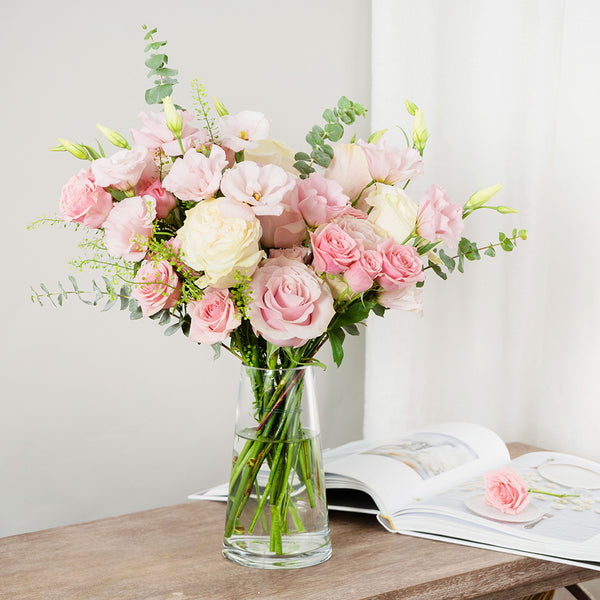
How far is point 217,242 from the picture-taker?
700 millimetres

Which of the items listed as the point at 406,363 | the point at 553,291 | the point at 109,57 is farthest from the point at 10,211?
the point at 553,291

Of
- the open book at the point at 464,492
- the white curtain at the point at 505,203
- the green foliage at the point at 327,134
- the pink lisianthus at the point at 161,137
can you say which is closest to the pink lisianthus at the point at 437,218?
the green foliage at the point at 327,134

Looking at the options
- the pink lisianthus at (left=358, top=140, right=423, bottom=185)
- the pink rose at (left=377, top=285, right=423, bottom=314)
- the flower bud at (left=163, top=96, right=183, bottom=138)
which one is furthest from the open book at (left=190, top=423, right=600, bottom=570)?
the flower bud at (left=163, top=96, right=183, bottom=138)

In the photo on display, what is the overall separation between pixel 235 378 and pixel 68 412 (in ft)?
0.96

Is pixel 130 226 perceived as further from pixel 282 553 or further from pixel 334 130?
pixel 282 553

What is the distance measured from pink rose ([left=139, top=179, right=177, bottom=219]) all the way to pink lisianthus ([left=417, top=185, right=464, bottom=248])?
0.26m

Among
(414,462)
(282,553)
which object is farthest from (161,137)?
(414,462)

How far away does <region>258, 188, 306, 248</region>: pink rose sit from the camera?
0.77 metres

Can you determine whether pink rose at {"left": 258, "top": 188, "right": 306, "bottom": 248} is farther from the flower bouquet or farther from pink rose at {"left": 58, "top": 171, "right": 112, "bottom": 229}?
pink rose at {"left": 58, "top": 171, "right": 112, "bottom": 229}

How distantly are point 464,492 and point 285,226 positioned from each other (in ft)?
1.51

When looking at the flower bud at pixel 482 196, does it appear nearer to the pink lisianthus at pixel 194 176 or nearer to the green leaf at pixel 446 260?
the green leaf at pixel 446 260

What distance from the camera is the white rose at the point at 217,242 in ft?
2.30

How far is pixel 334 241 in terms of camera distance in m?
0.74

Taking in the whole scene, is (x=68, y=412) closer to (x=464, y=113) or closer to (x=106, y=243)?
(x=106, y=243)
